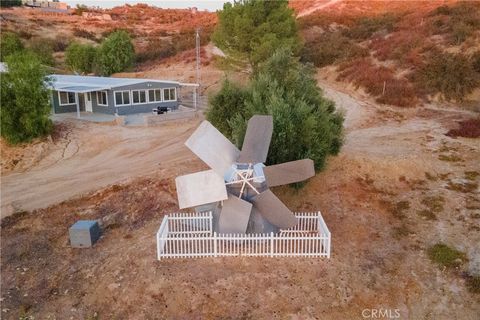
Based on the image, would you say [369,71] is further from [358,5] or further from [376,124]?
[358,5]

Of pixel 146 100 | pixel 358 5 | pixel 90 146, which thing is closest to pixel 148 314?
pixel 90 146

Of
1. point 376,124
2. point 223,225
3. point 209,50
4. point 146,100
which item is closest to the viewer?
point 223,225

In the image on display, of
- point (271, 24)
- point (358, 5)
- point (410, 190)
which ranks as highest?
point (358, 5)

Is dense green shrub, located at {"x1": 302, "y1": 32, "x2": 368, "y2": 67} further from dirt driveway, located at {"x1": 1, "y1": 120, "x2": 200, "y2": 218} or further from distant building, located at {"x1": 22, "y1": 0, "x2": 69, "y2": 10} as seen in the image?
distant building, located at {"x1": 22, "y1": 0, "x2": 69, "y2": 10}

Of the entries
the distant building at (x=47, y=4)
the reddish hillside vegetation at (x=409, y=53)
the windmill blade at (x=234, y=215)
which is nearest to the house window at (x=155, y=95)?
the reddish hillside vegetation at (x=409, y=53)

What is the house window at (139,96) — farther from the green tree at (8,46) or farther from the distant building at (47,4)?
the distant building at (47,4)

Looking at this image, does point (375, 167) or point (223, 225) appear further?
point (375, 167)
